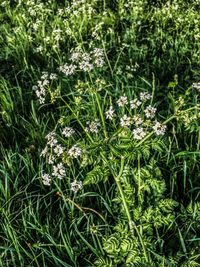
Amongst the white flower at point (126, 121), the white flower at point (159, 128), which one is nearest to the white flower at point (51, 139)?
the white flower at point (126, 121)

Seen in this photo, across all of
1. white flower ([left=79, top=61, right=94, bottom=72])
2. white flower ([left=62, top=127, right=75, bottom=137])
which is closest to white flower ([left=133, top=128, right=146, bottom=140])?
white flower ([left=62, top=127, right=75, bottom=137])

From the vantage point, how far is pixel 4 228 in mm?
2387

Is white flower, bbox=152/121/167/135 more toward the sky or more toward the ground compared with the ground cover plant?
more toward the sky

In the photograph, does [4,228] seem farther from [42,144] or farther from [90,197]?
[42,144]

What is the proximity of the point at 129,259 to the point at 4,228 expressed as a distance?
859 millimetres

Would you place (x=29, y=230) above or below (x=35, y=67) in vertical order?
below

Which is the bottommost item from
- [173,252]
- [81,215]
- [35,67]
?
[173,252]

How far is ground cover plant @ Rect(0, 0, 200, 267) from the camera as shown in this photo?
2148 mm

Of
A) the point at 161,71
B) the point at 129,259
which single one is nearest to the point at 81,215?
the point at 129,259

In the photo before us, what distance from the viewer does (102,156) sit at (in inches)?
84.7

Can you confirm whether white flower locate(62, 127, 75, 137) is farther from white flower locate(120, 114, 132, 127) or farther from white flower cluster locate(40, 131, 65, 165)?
white flower locate(120, 114, 132, 127)

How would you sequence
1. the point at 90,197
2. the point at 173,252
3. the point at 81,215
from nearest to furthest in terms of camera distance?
the point at 173,252 < the point at 81,215 < the point at 90,197

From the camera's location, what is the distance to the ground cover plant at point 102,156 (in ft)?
7.05

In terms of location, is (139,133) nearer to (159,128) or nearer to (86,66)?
(159,128)
